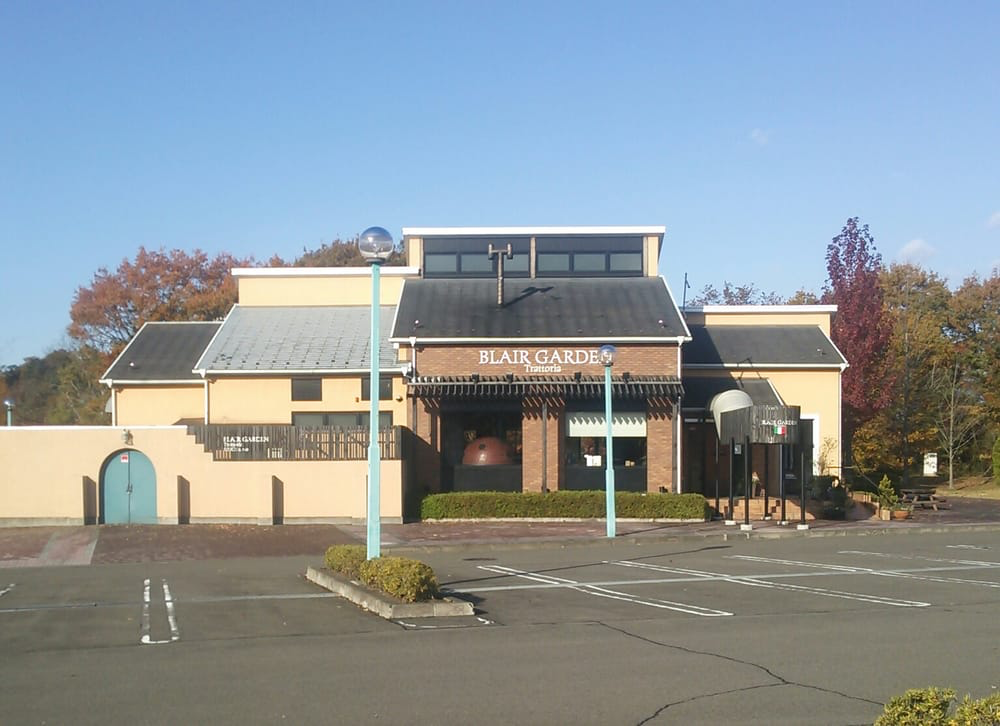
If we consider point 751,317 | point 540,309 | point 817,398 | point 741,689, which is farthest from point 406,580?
point 751,317

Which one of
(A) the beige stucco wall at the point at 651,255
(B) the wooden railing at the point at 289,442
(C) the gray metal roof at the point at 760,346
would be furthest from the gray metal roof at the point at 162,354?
(C) the gray metal roof at the point at 760,346

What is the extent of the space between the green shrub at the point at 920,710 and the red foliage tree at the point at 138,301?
49.7 meters

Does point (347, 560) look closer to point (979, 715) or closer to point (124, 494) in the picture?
point (979, 715)

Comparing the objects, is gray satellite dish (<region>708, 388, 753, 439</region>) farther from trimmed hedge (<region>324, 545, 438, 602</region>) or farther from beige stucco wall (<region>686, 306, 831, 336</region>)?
trimmed hedge (<region>324, 545, 438, 602</region>)

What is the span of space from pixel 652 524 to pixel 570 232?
37.9 feet

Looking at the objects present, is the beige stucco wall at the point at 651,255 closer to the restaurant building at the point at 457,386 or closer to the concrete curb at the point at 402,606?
the restaurant building at the point at 457,386

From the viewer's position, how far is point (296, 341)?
3394 centimetres

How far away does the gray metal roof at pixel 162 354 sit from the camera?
34.3 metres

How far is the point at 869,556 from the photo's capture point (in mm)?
21094

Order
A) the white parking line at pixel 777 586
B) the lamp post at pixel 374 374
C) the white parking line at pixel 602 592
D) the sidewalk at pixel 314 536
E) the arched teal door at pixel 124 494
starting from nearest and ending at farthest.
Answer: the white parking line at pixel 602 592 < the white parking line at pixel 777 586 < the lamp post at pixel 374 374 < the sidewalk at pixel 314 536 < the arched teal door at pixel 124 494

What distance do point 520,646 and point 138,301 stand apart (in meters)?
45.4

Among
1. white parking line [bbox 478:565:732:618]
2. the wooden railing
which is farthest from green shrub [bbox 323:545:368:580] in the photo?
the wooden railing

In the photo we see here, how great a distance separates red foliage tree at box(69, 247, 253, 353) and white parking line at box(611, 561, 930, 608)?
123ft

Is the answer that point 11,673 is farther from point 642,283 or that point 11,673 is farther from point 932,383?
point 932,383
